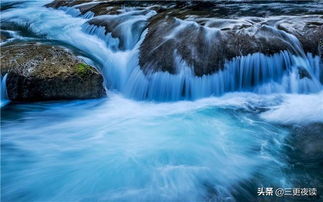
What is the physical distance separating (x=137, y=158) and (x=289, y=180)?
2485 mm

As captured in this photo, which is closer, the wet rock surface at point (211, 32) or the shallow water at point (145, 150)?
the shallow water at point (145, 150)

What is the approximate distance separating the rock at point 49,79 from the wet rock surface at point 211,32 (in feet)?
4.73

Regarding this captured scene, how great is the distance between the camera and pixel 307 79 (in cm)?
827

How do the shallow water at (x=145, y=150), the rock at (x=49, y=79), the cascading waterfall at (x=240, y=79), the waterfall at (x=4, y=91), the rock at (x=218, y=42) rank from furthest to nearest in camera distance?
the rock at (x=218, y=42)
the cascading waterfall at (x=240, y=79)
the waterfall at (x=4, y=91)
the rock at (x=49, y=79)
the shallow water at (x=145, y=150)

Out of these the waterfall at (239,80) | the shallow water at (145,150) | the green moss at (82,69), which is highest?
the green moss at (82,69)

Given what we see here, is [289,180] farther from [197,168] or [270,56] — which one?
[270,56]

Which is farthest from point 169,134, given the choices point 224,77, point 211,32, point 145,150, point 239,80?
point 211,32

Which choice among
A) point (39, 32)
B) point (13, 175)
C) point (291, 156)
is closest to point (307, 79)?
point (291, 156)

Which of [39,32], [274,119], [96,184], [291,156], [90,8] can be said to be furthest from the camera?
[90,8]

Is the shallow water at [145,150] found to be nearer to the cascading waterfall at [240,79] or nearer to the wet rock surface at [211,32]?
the cascading waterfall at [240,79]

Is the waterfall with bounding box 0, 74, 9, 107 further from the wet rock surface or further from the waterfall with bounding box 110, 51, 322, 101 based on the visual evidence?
the wet rock surface

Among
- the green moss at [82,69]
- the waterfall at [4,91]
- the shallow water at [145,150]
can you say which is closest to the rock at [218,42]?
the shallow water at [145,150]

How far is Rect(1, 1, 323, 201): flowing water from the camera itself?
5425mm

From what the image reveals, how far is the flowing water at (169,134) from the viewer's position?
542cm
